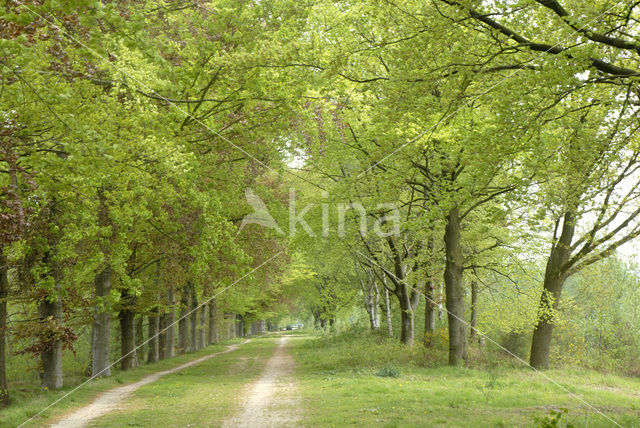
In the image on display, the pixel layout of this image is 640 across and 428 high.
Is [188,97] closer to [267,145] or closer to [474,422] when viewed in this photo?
[267,145]

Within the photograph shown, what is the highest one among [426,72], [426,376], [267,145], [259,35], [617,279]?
[259,35]

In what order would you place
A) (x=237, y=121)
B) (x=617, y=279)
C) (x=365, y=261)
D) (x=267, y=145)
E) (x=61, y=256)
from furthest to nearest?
(x=365, y=261), (x=617, y=279), (x=267, y=145), (x=237, y=121), (x=61, y=256)

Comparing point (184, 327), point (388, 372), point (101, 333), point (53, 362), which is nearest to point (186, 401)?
point (53, 362)

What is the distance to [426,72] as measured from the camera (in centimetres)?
1023

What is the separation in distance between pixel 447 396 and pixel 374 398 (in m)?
1.75

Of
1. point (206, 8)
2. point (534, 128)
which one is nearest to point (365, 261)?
point (206, 8)

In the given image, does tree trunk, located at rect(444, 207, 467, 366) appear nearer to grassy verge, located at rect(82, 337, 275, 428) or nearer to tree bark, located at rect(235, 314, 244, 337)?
grassy verge, located at rect(82, 337, 275, 428)

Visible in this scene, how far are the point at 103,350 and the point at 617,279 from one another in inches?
965

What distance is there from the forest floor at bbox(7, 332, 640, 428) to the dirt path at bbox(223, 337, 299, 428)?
22 mm

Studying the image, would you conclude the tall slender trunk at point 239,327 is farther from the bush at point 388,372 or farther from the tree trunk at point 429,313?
the bush at point 388,372

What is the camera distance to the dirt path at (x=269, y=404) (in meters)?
10.4

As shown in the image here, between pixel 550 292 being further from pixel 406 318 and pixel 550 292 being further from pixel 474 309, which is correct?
pixel 474 309

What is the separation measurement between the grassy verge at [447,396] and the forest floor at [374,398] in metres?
0.03

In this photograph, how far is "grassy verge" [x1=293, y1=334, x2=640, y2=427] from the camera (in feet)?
33.2
